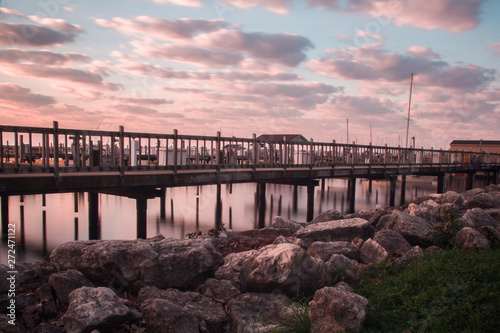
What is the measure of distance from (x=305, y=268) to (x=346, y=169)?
16.8 m

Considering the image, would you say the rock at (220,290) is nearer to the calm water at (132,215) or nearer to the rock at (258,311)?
the rock at (258,311)

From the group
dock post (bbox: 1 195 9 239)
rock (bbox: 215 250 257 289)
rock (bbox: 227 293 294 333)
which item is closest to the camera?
rock (bbox: 227 293 294 333)

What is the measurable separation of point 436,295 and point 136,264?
4.94 meters

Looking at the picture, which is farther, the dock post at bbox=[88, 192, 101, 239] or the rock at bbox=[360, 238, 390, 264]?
the dock post at bbox=[88, 192, 101, 239]

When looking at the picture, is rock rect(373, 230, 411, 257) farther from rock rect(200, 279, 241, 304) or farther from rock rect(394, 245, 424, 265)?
rock rect(200, 279, 241, 304)

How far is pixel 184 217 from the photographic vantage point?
23.2 metres

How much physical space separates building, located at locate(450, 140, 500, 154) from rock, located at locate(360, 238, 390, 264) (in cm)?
7022

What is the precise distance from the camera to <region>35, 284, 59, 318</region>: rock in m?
5.39

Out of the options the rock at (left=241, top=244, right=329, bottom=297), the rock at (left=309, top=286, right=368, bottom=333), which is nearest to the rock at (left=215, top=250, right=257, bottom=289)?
the rock at (left=241, top=244, right=329, bottom=297)

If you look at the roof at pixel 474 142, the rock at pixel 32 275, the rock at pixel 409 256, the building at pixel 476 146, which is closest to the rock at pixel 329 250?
the rock at pixel 409 256

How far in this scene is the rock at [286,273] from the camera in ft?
19.3

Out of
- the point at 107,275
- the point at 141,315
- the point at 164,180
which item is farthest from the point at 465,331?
the point at 164,180

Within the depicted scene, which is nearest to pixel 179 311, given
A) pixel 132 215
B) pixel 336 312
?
pixel 336 312

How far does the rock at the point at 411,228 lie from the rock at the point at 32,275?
8.24 meters
